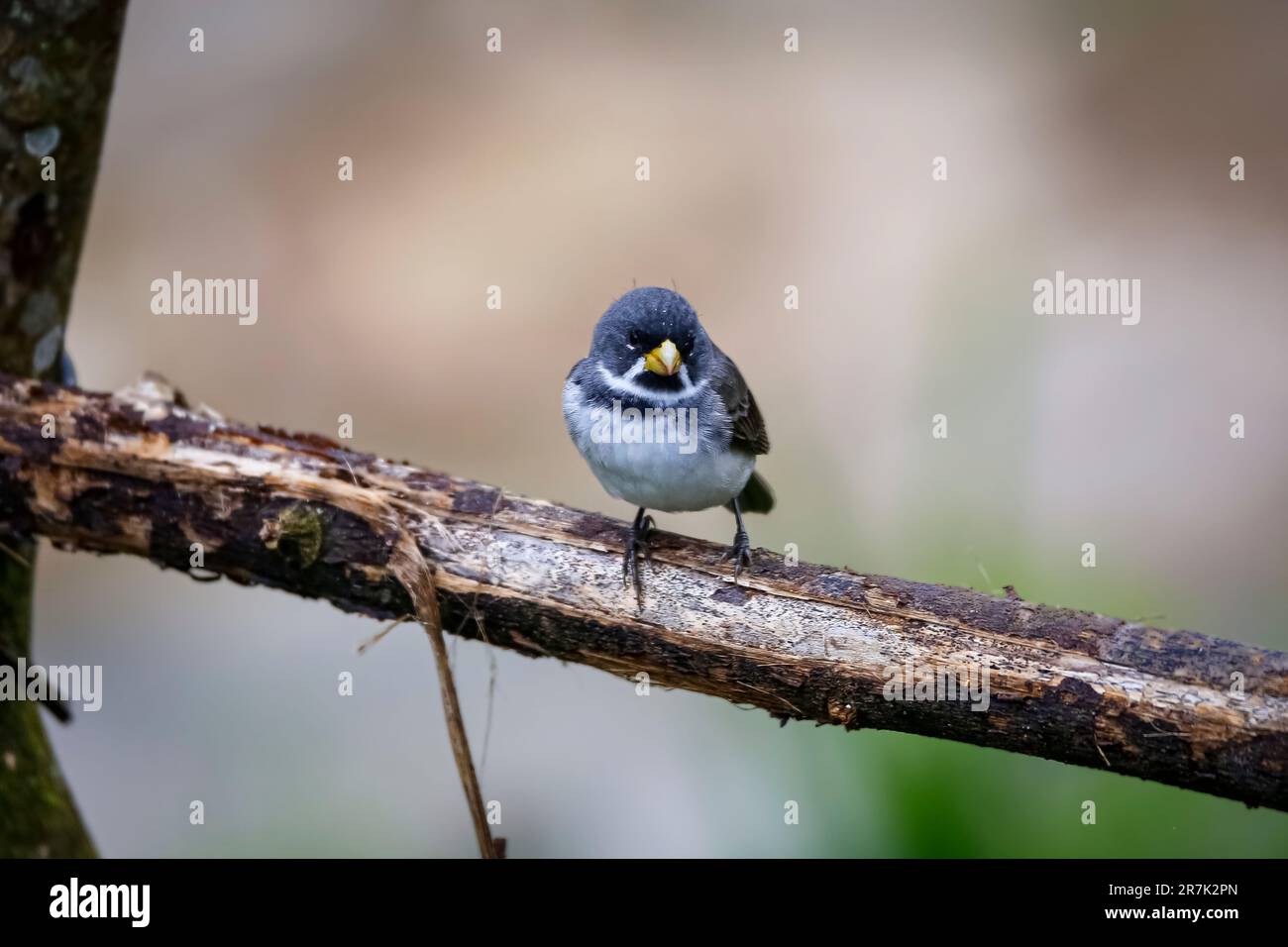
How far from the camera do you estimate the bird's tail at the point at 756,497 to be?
4578 mm

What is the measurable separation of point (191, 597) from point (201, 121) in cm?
377

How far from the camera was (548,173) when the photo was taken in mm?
9125

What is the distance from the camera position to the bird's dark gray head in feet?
13.1

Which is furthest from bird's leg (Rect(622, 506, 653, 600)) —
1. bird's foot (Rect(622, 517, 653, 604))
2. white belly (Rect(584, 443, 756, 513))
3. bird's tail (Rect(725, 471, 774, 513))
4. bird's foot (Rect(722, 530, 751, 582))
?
bird's tail (Rect(725, 471, 774, 513))

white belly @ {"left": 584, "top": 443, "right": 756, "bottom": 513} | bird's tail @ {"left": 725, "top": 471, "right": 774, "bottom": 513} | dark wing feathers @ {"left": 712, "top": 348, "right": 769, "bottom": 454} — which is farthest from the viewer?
bird's tail @ {"left": 725, "top": 471, "right": 774, "bottom": 513}

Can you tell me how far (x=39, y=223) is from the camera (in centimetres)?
461

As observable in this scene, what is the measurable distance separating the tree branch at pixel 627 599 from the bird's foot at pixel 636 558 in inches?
1.2

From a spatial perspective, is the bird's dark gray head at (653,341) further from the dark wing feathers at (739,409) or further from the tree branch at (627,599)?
the tree branch at (627,599)

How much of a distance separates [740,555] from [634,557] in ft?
1.08

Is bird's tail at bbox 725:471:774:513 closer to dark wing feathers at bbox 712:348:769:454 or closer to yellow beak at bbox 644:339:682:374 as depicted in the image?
dark wing feathers at bbox 712:348:769:454

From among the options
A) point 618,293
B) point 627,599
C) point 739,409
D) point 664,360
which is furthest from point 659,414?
point 618,293

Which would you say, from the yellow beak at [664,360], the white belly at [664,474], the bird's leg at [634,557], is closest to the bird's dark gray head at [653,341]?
the yellow beak at [664,360]

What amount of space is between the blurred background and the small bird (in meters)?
2.03
